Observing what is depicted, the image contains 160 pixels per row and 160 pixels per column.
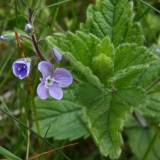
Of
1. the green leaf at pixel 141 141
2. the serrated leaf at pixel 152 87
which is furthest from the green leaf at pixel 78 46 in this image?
the green leaf at pixel 141 141

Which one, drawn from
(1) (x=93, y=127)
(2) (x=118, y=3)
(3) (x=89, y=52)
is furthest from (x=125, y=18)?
(1) (x=93, y=127)

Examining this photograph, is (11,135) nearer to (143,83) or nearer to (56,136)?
(56,136)

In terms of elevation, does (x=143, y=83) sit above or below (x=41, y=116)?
above

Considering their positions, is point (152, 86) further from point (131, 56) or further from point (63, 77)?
point (63, 77)

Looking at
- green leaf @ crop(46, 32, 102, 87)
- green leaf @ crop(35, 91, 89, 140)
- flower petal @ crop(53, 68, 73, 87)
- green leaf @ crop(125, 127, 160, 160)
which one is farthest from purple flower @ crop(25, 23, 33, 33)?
green leaf @ crop(125, 127, 160, 160)

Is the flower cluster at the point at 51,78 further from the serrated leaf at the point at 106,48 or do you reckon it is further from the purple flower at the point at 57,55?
the serrated leaf at the point at 106,48

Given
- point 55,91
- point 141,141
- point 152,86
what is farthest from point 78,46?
point 141,141

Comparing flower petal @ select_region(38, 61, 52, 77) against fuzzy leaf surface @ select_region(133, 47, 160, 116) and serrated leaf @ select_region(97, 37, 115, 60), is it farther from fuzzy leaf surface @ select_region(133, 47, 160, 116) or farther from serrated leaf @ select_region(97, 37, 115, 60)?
fuzzy leaf surface @ select_region(133, 47, 160, 116)

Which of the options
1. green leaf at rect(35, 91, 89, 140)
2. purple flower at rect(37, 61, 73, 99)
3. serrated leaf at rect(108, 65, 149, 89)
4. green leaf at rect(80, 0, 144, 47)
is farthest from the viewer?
green leaf at rect(35, 91, 89, 140)
